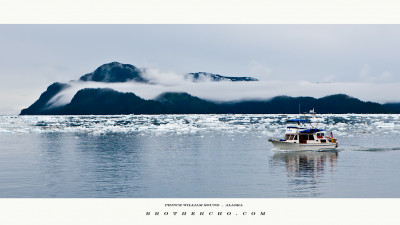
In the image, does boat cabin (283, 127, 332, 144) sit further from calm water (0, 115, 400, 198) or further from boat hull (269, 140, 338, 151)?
calm water (0, 115, 400, 198)

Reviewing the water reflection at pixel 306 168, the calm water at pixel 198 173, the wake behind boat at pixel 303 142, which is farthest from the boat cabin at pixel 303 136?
the calm water at pixel 198 173

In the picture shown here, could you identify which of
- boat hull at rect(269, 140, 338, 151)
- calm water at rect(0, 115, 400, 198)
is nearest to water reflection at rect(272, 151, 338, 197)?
calm water at rect(0, 115, 400, 198)

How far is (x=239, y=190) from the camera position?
70.3ft

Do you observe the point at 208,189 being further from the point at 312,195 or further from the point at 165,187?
the point at 312,195

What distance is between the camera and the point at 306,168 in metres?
29.8

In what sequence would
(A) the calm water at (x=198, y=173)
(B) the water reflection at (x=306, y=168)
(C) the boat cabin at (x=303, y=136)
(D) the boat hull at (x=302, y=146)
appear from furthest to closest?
(C) the boat cabin at (x=303, y=136) → (D) the boat hull at (x=302, y=146) → (B) the water reflection at (x=306, y=168) → (A) the calm water at (x=198, y=173)

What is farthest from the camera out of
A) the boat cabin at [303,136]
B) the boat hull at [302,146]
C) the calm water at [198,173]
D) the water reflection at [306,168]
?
the boat cabin at [303,136]

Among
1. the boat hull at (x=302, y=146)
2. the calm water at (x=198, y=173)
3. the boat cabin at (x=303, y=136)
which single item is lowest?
the calm water at (x=198, y=173)

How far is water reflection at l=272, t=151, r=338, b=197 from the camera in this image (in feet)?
70.4

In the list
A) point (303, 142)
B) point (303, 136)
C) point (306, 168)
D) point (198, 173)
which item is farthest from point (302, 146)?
point (198, 173)

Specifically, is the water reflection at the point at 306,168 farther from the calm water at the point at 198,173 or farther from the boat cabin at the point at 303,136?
the boat cabin at the point at 303,136

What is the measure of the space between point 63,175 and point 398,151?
30.3 m

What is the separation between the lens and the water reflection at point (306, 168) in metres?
21.5
